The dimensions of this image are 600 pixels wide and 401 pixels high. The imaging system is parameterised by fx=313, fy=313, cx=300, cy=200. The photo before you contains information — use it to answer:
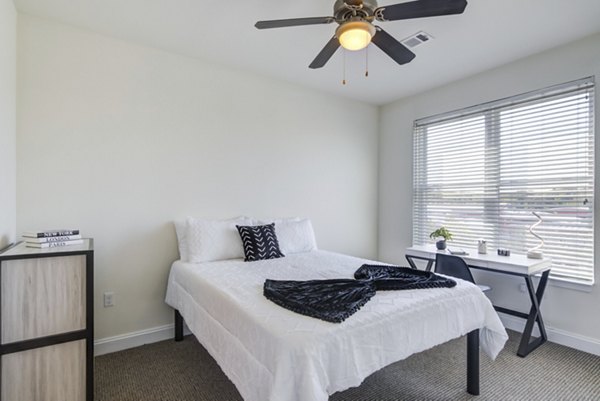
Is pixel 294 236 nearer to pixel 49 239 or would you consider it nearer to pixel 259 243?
pixel 259 243

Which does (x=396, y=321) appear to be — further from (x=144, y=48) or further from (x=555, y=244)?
(x=144, y=48)

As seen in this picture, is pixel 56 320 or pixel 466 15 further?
pixel 466 15

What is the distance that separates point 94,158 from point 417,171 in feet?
11.5

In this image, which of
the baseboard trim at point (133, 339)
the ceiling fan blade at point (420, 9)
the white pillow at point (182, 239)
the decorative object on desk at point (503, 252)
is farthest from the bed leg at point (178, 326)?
the decorative object on desk at point (503, 252)

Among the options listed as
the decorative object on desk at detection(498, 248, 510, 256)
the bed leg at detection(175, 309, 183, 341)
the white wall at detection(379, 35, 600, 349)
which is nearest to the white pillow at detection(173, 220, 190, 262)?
the bed leg at detection(175, 309, 183, 341)

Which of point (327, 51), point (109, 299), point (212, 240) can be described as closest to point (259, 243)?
point (212, 240)

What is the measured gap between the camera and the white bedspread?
125 cm

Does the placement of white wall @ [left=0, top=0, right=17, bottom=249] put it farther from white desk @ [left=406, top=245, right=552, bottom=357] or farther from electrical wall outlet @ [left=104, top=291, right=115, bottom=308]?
white desk @ [left=406, top=245, right=552, bottom=357]

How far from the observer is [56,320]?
1.75m

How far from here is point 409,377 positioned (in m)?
2.22

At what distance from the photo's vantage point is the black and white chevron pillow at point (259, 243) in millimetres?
2781

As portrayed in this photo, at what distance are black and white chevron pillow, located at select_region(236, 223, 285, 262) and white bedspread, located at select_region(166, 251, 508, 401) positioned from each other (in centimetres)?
42

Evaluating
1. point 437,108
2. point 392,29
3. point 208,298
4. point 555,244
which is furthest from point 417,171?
point 208,298

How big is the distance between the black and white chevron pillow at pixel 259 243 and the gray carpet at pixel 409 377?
0.90 m
